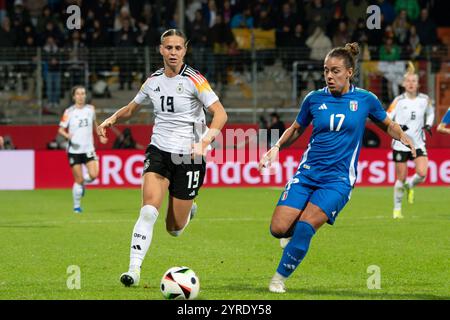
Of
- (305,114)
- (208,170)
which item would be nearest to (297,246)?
(305,114)

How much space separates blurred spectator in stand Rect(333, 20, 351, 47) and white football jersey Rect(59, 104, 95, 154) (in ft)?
31.1

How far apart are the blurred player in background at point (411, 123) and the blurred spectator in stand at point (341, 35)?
8876mm

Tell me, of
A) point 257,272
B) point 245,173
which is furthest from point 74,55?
point 257,272

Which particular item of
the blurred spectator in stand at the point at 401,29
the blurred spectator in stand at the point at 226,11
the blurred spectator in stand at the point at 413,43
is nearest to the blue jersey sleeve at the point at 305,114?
the blurred spectator in stand at the point at 413,43

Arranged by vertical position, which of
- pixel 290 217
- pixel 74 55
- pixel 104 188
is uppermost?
pixel 74 55

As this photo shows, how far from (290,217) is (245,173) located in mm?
17165

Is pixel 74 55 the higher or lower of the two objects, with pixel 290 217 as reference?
higher

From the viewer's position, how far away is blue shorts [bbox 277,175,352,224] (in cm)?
916

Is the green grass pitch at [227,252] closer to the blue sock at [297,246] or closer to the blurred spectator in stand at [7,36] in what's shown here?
the blue sock at [297,246]

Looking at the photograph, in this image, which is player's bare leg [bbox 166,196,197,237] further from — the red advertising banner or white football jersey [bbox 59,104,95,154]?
the red advertising banner

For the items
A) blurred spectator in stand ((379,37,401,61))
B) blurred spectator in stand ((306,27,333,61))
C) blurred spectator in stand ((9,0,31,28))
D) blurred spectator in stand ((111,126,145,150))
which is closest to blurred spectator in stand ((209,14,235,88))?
blurred spectator in stand ((306,27,333,61))

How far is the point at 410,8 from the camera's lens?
1169 inches

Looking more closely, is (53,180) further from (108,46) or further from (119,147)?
(108,46)

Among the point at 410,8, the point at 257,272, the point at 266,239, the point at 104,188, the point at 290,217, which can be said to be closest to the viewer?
the point at 290,217
